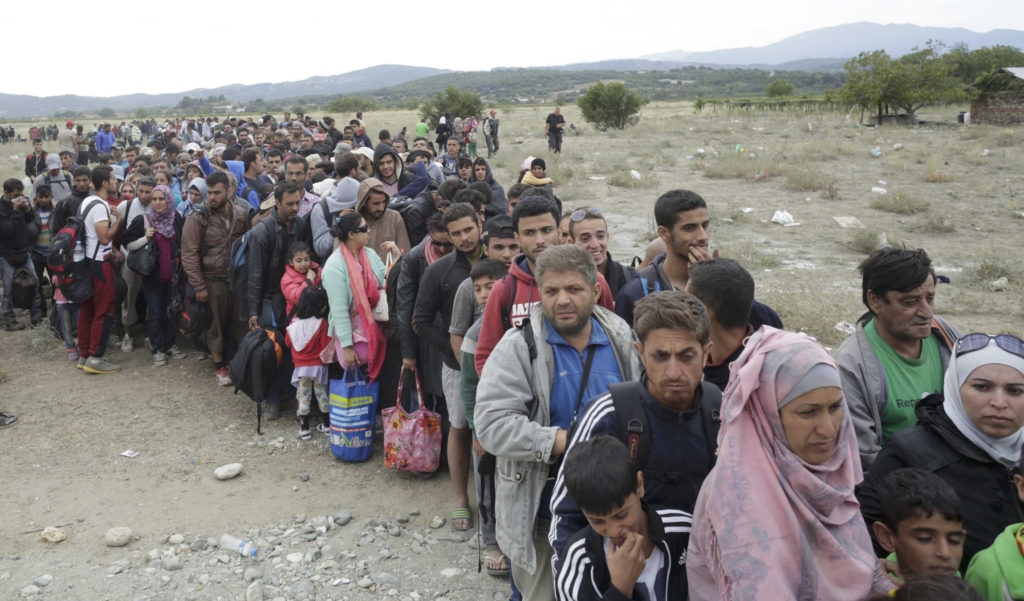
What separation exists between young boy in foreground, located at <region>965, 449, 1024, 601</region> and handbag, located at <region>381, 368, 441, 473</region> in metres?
3.24

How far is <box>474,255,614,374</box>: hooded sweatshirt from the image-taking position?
10.1ft

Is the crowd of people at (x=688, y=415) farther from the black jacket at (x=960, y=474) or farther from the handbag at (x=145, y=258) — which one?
the handbag at (x=145, y=258)

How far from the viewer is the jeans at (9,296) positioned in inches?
302

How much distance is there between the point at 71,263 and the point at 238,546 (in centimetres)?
386

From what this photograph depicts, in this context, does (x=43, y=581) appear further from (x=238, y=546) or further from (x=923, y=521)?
(x=923, y=521)

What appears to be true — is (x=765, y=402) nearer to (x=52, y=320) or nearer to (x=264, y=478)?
(x=264, y=478)

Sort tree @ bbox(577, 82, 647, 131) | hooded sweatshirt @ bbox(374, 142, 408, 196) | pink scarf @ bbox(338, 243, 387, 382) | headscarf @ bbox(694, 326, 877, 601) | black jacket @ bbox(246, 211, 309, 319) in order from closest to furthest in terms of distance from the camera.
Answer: headscarf @ bbox(694, 326, 877, 601)
pink scarf @ bbox(338, 243, 387, 382)
black jacket @ bbox(246, 211, 309, 319)
hooded sweatshirt @ bbox(374, 142, 408, 196)
tree @ bbox(577, 82, 647, 131)

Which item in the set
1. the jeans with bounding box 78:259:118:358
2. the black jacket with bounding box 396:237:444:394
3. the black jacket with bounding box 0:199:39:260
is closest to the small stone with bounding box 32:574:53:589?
the black jacket with bounding box 396:237:444:394

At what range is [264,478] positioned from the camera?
484 centimetres

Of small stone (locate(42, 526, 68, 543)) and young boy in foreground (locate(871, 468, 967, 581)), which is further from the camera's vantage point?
small stone (locate(42, 526, 68, 543))

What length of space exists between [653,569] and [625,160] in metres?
18.7

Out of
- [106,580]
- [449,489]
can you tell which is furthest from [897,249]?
[106,580]

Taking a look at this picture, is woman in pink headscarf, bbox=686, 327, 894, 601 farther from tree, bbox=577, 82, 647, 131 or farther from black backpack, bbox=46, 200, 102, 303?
tree, bbox=577, 82, 647, 131

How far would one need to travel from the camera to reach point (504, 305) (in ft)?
10.2
